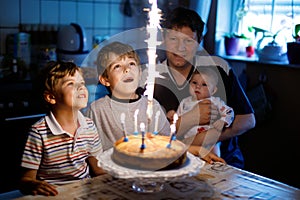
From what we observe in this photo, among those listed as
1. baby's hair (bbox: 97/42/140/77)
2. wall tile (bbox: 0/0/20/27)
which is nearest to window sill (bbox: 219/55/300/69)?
baby's hair (bbox: 97/42/140/77)

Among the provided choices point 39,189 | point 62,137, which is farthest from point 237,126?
point 39,189

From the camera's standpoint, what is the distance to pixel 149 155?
1.11 meters

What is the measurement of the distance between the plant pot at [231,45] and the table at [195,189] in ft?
5.44

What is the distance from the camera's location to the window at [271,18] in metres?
2.74

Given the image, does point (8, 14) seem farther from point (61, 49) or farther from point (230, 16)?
point (230, 16)

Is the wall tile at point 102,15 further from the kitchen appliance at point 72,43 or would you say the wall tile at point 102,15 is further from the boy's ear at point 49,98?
the boy's ear at point 49,98

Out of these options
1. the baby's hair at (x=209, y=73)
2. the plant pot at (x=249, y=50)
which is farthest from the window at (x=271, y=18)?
the baby's hair at (x=209, y=73)

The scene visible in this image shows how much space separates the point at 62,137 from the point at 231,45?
1857mm

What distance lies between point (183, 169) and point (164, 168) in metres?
0.05

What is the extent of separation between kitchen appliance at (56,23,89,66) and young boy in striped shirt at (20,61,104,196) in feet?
4.67

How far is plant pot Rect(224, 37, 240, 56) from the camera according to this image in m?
2.96

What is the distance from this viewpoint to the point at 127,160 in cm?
112

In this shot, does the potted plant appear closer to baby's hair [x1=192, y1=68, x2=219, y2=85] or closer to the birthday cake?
baby's hair [x1=192, y1=68, x2=219, y2=85]

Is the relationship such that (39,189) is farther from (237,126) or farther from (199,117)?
(237,126)
